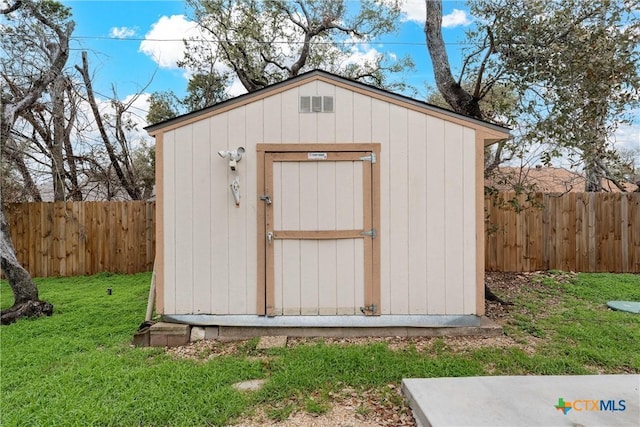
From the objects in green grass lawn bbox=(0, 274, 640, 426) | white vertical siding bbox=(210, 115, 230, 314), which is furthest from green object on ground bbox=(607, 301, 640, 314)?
white vertical siding bbox=(210, 115, 230, 314)

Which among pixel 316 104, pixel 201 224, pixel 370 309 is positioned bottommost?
pixel 370 309

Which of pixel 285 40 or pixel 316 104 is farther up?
pixel 285 40

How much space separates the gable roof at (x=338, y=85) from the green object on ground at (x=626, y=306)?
9.12 feet

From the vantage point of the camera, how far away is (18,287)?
4.17m

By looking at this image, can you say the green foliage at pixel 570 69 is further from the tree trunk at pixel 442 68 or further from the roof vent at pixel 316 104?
the roof vent at pixel 316 104

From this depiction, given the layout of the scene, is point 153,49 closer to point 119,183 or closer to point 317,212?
point 119,183

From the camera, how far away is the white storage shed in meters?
3.56

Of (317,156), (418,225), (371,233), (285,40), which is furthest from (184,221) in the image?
(285,40)

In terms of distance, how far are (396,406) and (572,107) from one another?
3.86m

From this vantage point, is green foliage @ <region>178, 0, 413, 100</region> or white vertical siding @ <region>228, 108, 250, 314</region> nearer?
white vertical siding @ <region>228, 108, 250, 314</region>

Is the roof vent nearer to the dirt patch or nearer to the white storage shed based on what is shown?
the white storage shed

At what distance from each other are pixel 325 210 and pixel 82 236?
208 inches

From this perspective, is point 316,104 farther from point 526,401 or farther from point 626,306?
point 626,306

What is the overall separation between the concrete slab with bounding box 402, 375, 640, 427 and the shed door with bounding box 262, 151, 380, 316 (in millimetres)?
1248
